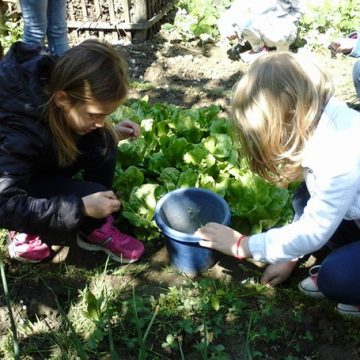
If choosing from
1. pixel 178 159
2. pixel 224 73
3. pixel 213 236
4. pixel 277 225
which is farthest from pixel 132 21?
pixel 213 236

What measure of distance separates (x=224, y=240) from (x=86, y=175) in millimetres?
846

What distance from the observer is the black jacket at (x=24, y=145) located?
6.04 ft

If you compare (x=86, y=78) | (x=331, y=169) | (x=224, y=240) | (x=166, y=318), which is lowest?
(x=166, y=318)

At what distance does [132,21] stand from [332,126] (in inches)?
138

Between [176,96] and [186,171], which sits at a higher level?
[186,171]

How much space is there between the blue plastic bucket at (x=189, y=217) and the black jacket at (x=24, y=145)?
42cm

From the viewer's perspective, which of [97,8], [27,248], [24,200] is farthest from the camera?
[97,8]

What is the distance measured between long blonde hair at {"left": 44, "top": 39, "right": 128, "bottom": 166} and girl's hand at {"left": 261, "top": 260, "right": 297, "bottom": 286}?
97cm

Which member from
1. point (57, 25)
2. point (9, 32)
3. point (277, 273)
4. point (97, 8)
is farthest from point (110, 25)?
point (277, 273)

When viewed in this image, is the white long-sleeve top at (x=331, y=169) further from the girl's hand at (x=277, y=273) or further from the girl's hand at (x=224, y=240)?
the girl's hand at (x=277, y=273)

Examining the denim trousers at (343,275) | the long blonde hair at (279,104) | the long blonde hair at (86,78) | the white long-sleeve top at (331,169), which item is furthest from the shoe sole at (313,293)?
the long blonde hair at (86,78)

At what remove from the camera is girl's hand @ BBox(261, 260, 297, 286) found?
2141mm

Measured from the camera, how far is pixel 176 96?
3771 millimetres

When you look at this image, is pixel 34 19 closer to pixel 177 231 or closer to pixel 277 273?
pixel 177 231
